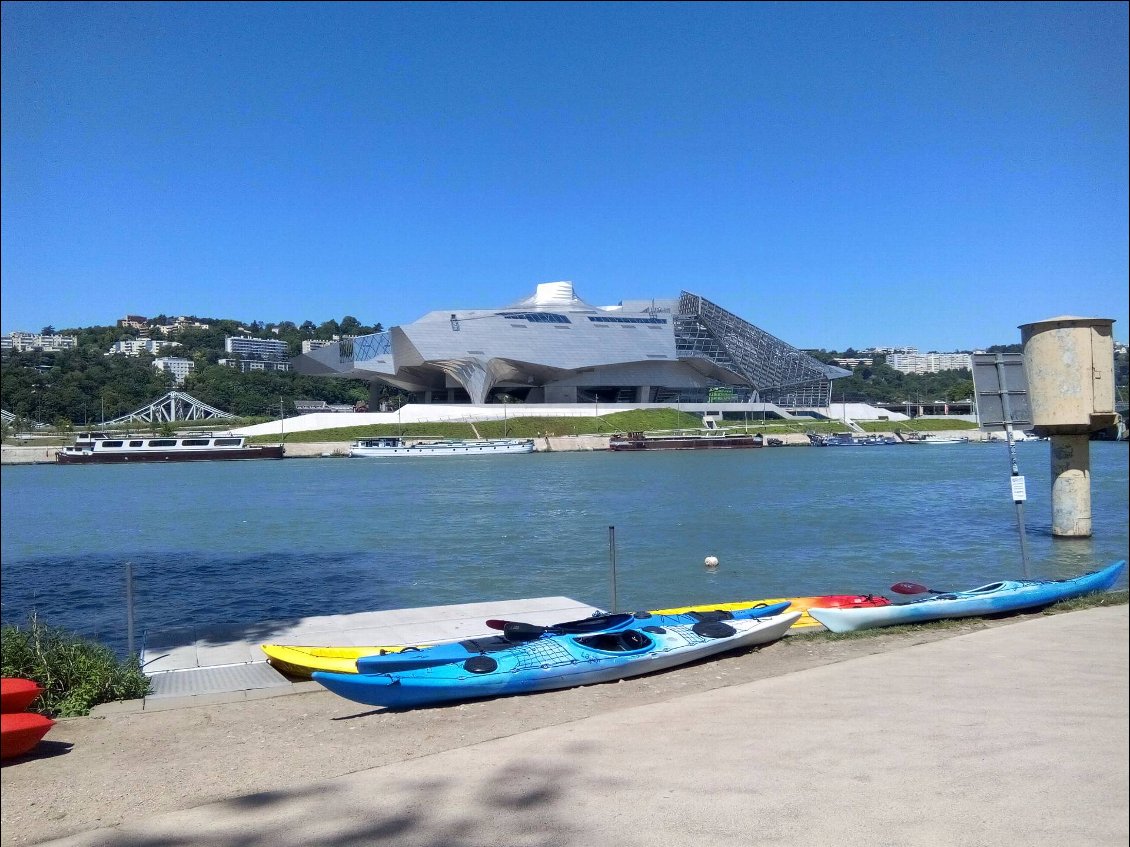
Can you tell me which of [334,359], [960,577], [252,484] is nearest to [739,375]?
[334,359]

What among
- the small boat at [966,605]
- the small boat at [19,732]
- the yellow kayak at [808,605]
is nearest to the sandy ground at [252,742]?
the small boat at [19,732]

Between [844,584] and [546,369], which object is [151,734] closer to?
[844,584]

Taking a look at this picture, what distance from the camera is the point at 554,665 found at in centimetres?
718

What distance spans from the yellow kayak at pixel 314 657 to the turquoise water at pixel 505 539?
12.0 feet

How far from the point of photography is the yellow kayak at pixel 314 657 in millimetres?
7872

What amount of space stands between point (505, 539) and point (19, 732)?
53.3 ft

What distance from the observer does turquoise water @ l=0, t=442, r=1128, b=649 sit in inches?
559

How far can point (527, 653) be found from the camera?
7.23 m

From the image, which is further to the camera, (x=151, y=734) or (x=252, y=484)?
(x=252, y=484)

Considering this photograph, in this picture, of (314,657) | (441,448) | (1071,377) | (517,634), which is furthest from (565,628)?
(441,448)

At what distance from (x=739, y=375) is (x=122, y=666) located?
271ft

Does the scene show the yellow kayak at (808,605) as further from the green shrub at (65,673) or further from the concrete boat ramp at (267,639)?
the green shrub at (65,673)

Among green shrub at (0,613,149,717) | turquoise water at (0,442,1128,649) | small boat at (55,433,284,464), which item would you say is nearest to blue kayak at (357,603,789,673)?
green shrub at (0,613,149,717)

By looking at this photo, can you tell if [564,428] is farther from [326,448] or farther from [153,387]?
[153,387]
